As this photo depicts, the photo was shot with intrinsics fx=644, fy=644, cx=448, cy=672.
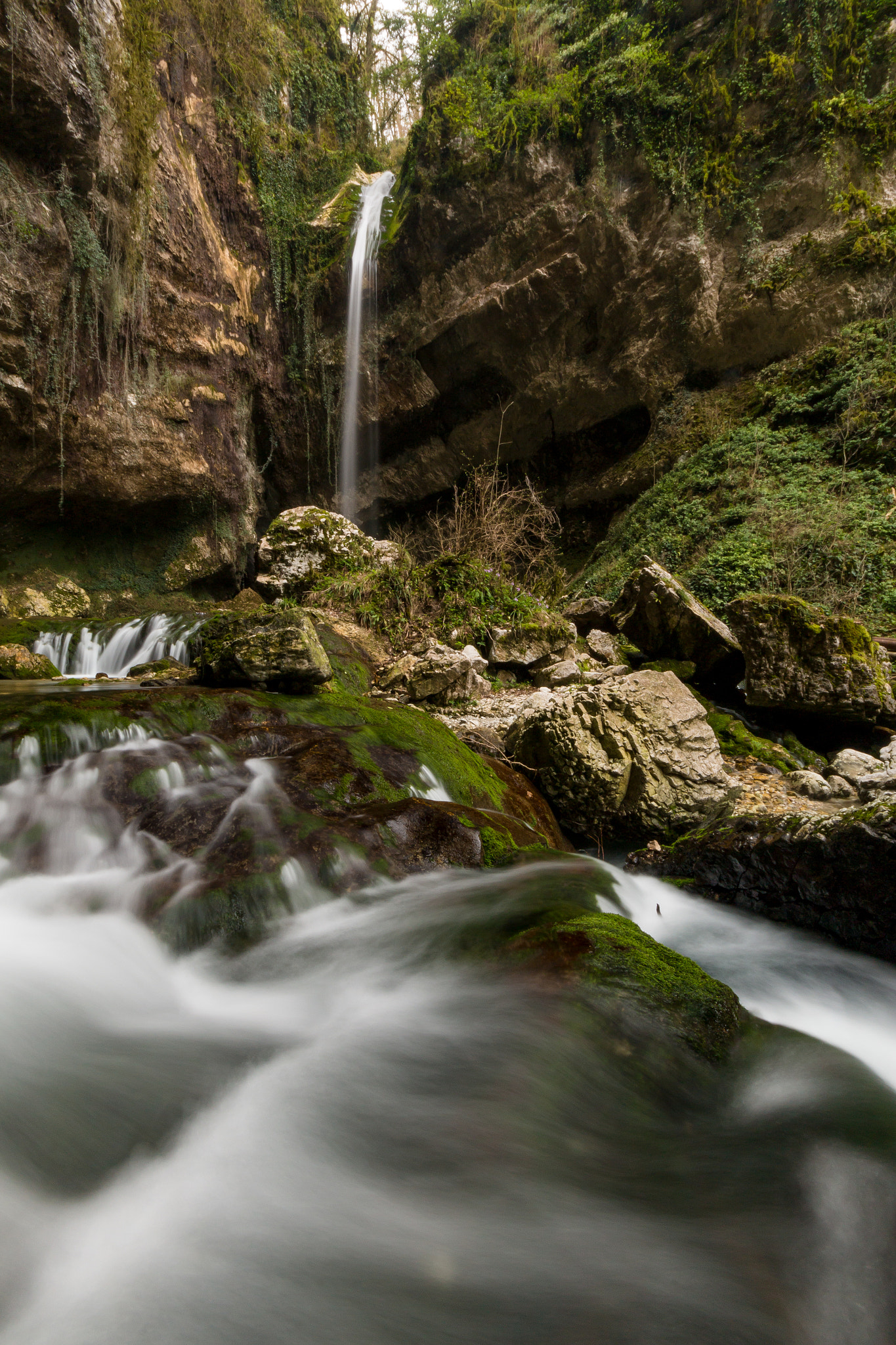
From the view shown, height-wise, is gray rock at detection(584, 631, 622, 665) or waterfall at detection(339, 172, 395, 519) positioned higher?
waterfall at detection(339, 172, 395, 519)

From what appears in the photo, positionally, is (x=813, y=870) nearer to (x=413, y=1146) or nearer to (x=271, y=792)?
(x=413, y=1146)

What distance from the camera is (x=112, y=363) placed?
11469 millimetres

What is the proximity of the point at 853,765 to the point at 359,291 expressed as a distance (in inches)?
655

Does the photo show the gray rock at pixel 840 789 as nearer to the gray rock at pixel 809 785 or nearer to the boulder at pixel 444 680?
the gray rock at pixel 809 785

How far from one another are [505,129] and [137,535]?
1202cm

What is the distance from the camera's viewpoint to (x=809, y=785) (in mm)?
4695

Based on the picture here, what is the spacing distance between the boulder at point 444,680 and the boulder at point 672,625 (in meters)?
2.17

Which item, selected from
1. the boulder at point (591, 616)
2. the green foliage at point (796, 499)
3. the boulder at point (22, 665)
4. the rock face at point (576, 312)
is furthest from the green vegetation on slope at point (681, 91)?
the boulder at point (22, 665)

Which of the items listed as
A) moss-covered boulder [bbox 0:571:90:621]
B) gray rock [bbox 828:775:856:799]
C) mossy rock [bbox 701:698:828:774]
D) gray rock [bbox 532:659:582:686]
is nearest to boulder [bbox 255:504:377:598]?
gray rock [bbox 532:659:582:686]

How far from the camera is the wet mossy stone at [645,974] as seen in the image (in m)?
1.89

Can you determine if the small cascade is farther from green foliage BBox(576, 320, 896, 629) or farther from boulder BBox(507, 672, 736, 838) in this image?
green foliage BBox(576, 320, 896, 629)

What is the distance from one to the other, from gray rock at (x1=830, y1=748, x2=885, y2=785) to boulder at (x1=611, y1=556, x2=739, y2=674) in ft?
5.57

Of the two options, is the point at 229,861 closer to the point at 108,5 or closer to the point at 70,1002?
the point at 70,1002

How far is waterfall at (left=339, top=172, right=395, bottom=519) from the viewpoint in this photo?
16547mm
